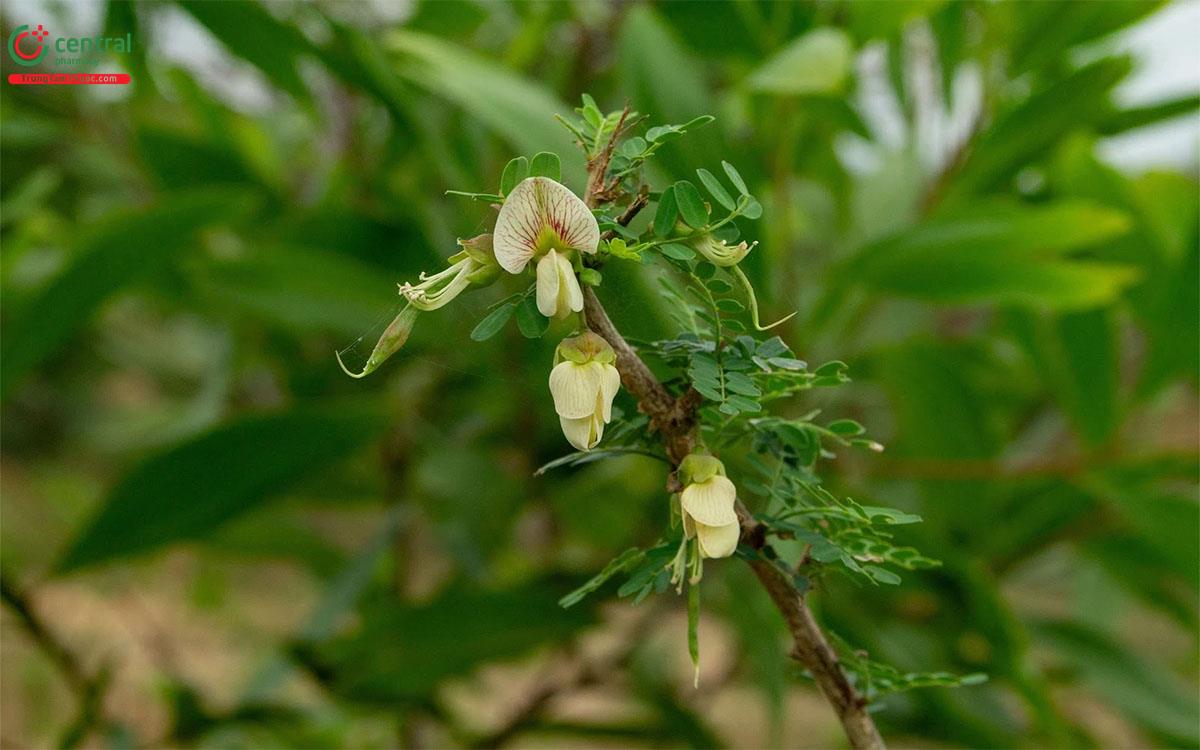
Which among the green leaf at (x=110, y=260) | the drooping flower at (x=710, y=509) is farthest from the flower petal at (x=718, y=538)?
the green leaf at (x=110, y=260)

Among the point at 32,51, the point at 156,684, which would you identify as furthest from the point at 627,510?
the point at 32,51

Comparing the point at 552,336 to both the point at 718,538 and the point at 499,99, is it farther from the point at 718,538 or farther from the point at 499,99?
the point at 718,538

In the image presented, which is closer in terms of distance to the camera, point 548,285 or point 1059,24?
point 548,285

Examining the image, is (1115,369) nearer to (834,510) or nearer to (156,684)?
(834,510)

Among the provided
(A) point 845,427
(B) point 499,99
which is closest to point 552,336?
(B) point 499,99

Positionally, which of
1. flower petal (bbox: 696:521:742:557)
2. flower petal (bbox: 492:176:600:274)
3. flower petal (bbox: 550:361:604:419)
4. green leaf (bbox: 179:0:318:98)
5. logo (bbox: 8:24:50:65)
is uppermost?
logo (bbox: 8:24:50:65)

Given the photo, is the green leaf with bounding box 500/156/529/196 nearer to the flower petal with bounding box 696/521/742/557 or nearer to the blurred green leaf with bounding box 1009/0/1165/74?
the flower petal with bounding box 696/521/742/557

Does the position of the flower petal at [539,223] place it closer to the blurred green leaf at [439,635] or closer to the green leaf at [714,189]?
the green leaf at [714,189]

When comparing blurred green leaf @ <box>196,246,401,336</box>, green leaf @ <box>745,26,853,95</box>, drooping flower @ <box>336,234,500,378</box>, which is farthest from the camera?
blurred green leaf @ <box>196,246,401,336</box>

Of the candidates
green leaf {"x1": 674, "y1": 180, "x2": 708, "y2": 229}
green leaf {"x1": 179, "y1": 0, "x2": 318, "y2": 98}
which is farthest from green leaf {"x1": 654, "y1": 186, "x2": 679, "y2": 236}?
green leaf {"x1": 179, "y1": 0, "x2": 318, "y2": 98}
